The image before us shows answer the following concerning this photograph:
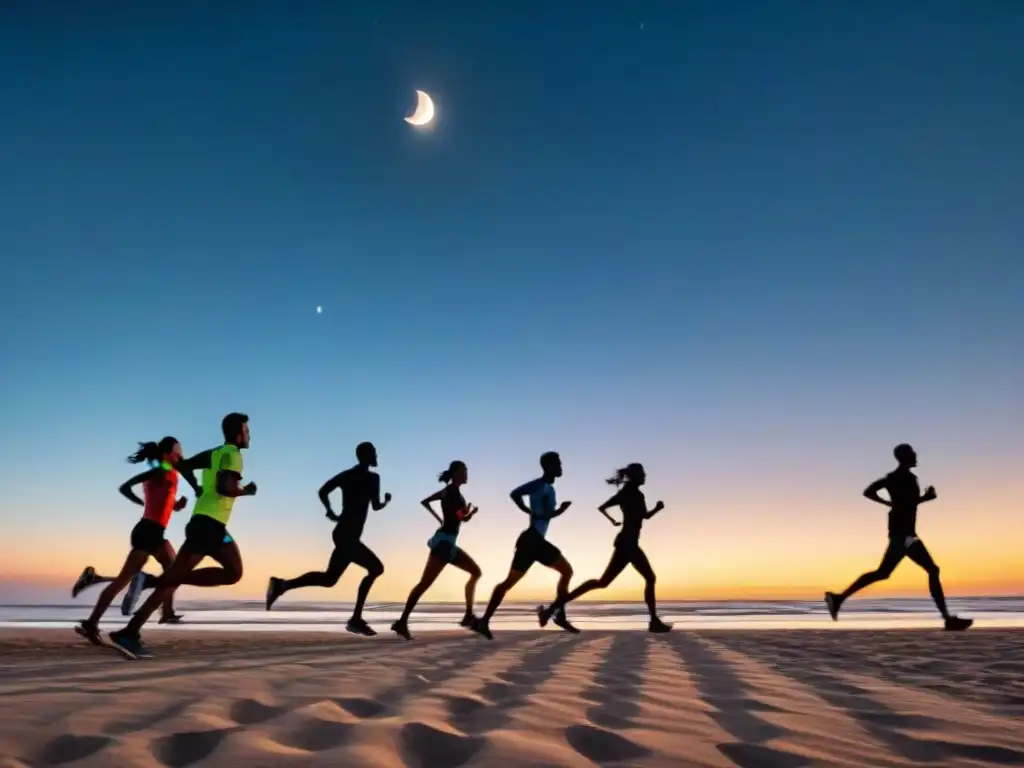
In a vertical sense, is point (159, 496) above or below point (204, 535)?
above

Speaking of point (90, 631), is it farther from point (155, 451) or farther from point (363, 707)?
point (363, 707)

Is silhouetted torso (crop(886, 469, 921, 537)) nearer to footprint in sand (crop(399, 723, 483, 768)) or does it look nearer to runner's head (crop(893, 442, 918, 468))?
runner's head (crop(893, 442, 918, 468))

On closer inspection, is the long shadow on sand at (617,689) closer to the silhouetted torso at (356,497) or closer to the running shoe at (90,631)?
the silhouetted torso at (356,497)

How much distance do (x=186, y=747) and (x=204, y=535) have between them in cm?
430

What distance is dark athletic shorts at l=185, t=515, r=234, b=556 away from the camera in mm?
6070

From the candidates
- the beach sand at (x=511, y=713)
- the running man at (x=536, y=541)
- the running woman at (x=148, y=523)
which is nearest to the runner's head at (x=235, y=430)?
the running woman at (x=148, y=523)

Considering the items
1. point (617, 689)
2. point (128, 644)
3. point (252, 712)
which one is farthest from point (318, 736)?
point (128, 644)

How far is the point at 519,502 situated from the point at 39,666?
18.6ft

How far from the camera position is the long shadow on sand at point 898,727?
7.51 ft

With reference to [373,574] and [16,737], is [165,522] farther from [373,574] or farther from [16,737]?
[16,737]

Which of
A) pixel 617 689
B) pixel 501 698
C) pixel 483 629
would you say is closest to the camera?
pixel 501 698

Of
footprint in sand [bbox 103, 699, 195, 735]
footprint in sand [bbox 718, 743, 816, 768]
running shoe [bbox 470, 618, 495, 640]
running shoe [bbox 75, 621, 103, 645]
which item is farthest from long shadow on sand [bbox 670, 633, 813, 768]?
running shoe [bbox 75, 621, 103, 645]

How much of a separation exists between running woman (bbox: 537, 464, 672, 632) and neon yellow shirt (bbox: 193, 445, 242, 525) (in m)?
4.84

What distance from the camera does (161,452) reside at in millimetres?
7758
